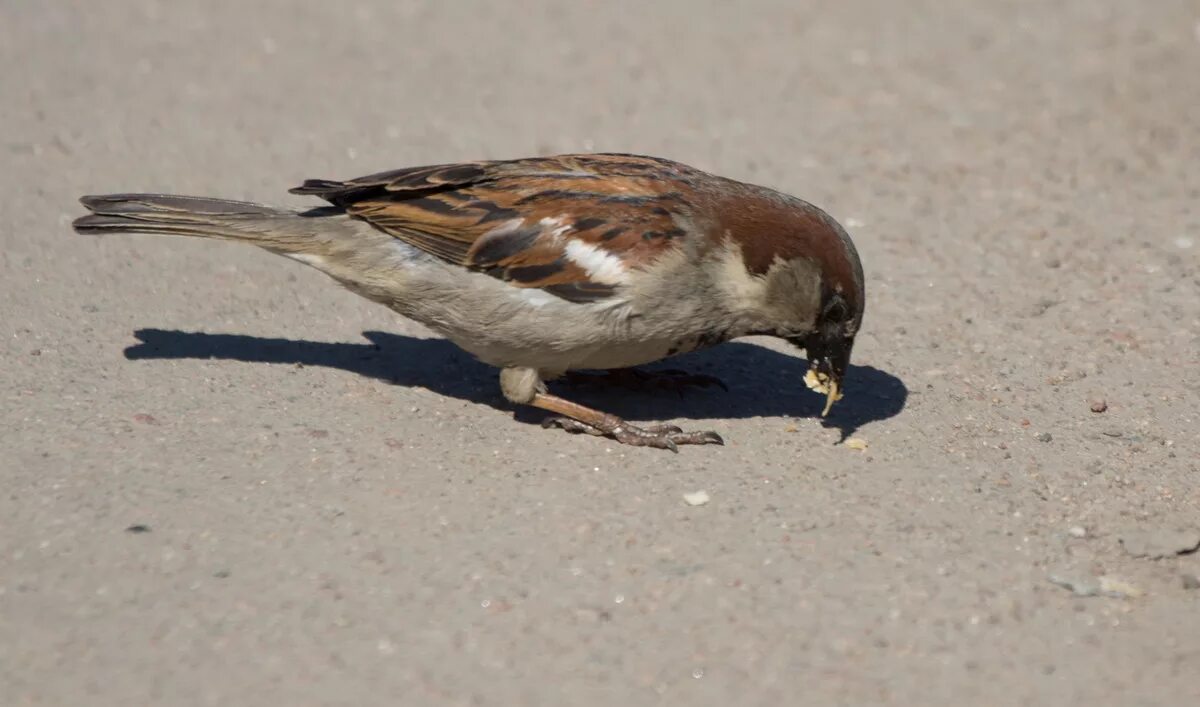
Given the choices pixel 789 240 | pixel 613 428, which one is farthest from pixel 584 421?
pixel 789 240

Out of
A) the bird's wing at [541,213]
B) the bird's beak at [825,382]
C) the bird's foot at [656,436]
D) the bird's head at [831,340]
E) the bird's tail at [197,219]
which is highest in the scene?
the bird's wing at [541,213]

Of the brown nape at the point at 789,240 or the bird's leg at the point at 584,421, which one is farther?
the bird's leg at the point at 584,421

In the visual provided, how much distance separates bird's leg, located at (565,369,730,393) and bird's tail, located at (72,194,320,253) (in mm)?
1341

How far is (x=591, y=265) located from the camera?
5445mm

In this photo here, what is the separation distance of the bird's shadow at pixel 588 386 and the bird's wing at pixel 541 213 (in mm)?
713

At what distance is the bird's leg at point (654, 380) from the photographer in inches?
244

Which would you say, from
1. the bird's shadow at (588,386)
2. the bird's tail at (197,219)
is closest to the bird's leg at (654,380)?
the bird's shadow at (588,386)

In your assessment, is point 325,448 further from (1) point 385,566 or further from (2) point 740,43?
(2) point 740,43

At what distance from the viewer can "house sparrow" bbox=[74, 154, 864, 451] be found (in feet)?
17.9

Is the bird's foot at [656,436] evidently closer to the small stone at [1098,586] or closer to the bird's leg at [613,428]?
the bird's leg at [613,428]

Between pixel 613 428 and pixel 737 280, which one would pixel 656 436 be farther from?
pixel 737 280

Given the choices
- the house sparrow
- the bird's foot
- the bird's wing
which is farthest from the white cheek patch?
the bird's foot

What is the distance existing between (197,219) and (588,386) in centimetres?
172

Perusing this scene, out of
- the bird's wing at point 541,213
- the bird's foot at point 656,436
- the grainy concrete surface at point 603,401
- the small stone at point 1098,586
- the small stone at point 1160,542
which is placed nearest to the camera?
the grainy concrete surface at point 603,401
